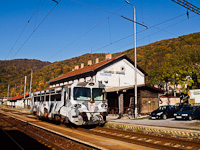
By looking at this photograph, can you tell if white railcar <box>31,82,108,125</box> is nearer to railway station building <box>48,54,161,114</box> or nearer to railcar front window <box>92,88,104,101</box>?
railcar front window <box>92,88,104,101</box>

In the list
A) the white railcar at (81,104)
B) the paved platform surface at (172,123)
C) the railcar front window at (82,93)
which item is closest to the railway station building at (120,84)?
the paved platform surface at (172,123)

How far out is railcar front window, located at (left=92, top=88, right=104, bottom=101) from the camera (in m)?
14.2

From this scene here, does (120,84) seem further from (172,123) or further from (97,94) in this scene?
(97,94)

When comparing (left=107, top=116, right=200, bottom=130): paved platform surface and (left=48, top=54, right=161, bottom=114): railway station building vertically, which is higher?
(left=48, top=54, right=161, bottom=114): railway station building

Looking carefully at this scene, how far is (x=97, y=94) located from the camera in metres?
14.4

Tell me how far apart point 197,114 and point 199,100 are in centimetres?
1468

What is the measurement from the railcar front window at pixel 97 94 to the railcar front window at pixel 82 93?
411 millimetres

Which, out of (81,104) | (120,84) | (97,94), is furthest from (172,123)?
(120,84)

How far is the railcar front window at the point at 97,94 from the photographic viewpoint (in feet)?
46.6

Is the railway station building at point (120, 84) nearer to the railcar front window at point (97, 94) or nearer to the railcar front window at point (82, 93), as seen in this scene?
the railcar front window at point (97, 94)

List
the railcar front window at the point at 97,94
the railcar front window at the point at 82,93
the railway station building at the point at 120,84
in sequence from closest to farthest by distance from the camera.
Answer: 1. the railcar front window at the point at 82,93
2. the railcar front window at the point at 97,94
3. the railway station building at the point at 120,84

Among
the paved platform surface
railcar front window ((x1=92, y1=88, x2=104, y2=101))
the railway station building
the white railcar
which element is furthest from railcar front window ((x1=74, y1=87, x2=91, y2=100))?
the railway station building

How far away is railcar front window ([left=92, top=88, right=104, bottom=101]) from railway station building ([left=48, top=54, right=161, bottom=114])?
9.02 meters

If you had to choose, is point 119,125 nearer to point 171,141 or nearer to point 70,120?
point 70,120
